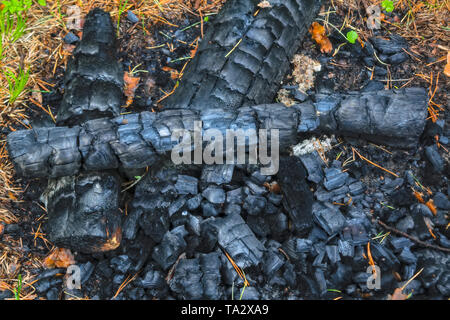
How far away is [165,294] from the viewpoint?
232 cm

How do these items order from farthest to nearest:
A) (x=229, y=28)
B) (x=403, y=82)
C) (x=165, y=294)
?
(x=403, y=82) → (x=229, y=28) → (x=165, y=294)

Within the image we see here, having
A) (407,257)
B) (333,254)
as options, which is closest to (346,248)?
(333,254)

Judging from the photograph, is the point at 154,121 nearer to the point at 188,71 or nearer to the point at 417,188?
A: the point at 188,71

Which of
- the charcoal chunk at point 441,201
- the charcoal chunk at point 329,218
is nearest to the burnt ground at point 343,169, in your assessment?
the charcoal chunk at point 441,201

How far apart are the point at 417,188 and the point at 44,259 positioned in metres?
2.67

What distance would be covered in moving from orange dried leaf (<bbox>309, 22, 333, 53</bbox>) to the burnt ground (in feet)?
0.16

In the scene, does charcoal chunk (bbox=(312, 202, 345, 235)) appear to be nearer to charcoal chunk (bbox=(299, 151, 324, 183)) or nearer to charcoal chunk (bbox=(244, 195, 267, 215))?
charcoal chunk (bbox=(299, 151, 324, 183))

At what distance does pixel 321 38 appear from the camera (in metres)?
3.33

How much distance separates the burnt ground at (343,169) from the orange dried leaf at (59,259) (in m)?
0.05

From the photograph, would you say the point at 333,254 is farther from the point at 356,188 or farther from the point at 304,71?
the point at 304,71

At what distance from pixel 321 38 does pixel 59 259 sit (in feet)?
9.05

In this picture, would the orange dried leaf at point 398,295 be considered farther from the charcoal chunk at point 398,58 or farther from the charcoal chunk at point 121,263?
the charcoal chunk at point 398,58

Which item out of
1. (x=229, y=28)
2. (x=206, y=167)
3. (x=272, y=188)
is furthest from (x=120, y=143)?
(x=229, y=28)

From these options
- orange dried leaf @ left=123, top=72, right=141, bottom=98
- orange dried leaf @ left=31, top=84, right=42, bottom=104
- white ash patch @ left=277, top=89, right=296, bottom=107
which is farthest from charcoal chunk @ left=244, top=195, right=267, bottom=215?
orange dried leaf @ left=31, top=84, right=42, bottom=104
